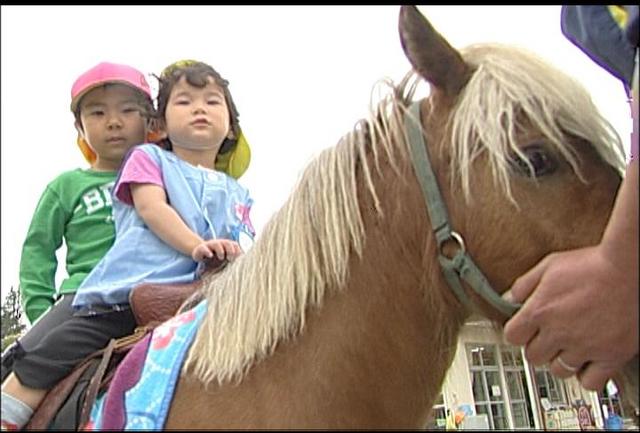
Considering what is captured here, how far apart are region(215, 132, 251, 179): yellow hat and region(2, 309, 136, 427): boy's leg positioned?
0.85m

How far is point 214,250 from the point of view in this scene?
6.13 feet

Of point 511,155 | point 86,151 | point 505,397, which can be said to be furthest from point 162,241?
point 505,397

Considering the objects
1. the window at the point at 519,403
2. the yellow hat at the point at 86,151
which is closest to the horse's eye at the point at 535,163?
the yellow hat at the point at 86,151

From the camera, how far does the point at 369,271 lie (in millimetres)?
1442

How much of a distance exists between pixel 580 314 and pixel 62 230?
1.80m

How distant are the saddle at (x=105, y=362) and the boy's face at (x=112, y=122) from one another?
793 millimetres

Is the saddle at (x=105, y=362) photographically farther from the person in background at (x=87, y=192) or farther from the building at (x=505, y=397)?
the building at (x=505, y=397)

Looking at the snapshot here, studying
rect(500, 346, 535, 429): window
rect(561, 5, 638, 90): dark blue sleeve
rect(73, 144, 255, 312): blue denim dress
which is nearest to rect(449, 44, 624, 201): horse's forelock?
rect(561, 5, 638, 90): dark blue sleeve

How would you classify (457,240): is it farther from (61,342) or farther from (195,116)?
(195,116)

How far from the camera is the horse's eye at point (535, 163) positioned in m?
1.38

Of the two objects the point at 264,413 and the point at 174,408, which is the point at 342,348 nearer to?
the point at 264,413

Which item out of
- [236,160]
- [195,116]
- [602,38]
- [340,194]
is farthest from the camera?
[236,160]

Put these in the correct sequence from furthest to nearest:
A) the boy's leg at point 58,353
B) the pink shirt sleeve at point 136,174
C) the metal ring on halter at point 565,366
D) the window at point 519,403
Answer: the window at point 519,403 → the pink shirt sleeve at point 136,174 → the boy's leg at point 58,353 → the metal ring on halter at point 565,366

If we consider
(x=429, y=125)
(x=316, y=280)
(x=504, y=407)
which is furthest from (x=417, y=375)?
(x=504, y=407)
